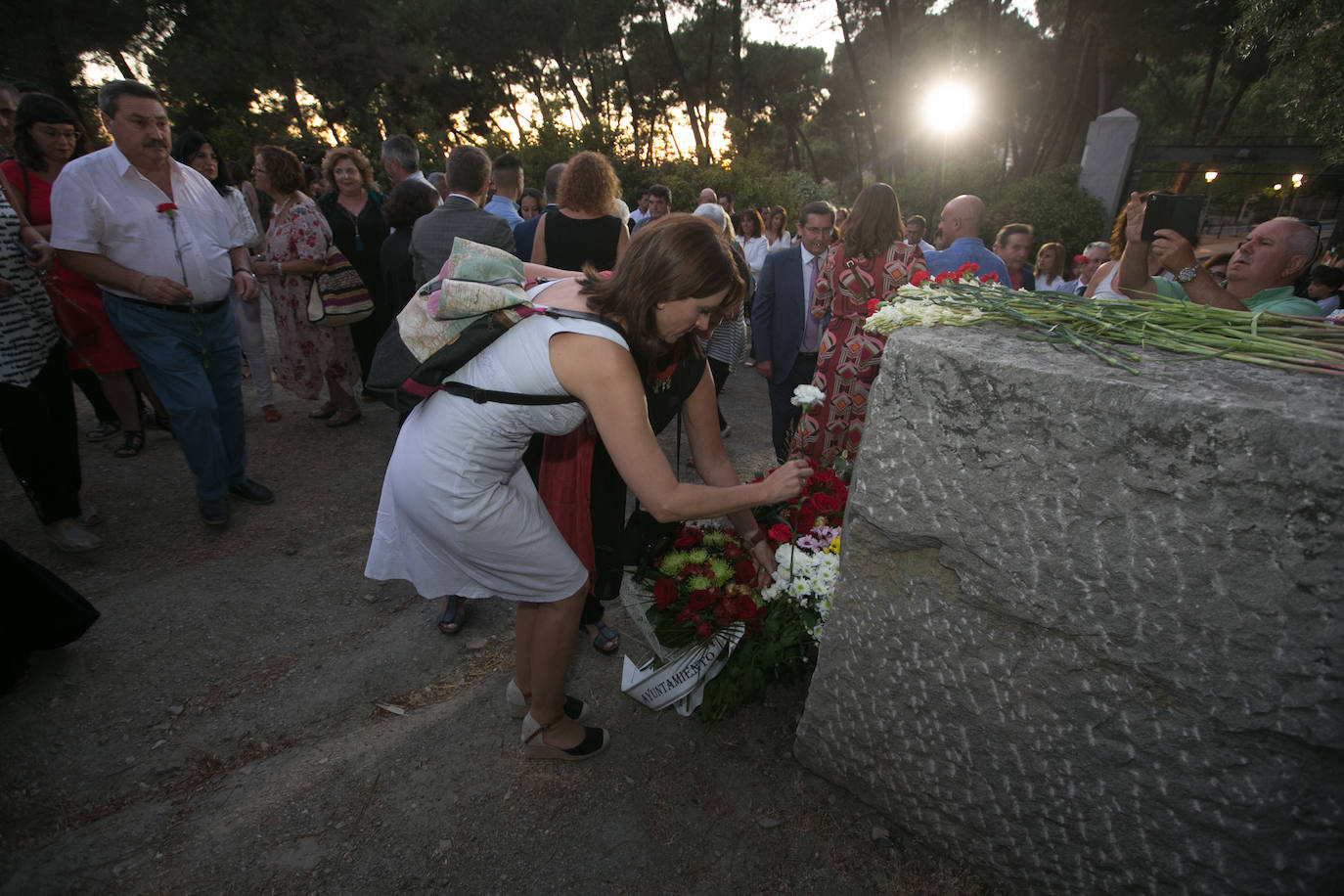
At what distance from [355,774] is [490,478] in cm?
127

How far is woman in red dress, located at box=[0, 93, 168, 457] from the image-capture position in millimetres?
3613

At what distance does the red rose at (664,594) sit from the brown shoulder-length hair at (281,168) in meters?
4.29

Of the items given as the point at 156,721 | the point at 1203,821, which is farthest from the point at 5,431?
the point at 1203,821

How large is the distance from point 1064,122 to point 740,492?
79.0 feet

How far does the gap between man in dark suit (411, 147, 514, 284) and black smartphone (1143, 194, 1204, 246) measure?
3.17m

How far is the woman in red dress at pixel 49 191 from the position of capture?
11.9ft

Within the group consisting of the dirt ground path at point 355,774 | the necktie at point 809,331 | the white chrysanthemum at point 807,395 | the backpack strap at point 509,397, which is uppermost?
the backpack strap at point 509,397

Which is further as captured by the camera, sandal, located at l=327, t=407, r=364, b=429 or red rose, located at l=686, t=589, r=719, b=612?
sandal, located at l=327, t=407, r=364, b=429

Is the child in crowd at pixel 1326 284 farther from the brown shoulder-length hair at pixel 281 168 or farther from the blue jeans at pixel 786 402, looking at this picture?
the brown shoulder-length hair at pixel 281 168

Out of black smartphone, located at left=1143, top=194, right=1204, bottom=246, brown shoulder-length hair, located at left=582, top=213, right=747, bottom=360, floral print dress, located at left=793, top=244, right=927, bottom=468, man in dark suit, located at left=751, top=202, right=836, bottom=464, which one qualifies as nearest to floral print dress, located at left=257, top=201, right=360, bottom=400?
man in dark suit, located at left=751, top=202, right=836, bottom=464

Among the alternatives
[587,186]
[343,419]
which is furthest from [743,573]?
[343,419]

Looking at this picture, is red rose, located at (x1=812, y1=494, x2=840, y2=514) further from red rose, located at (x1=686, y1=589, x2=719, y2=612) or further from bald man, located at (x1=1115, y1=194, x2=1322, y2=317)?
bald man, located at (x1=1115, y1=194, x2=1322, y2=317)

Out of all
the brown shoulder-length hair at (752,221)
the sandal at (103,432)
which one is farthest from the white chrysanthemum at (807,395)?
the brown shoulder-length hair at (752,221)

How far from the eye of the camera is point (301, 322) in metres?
4.87
